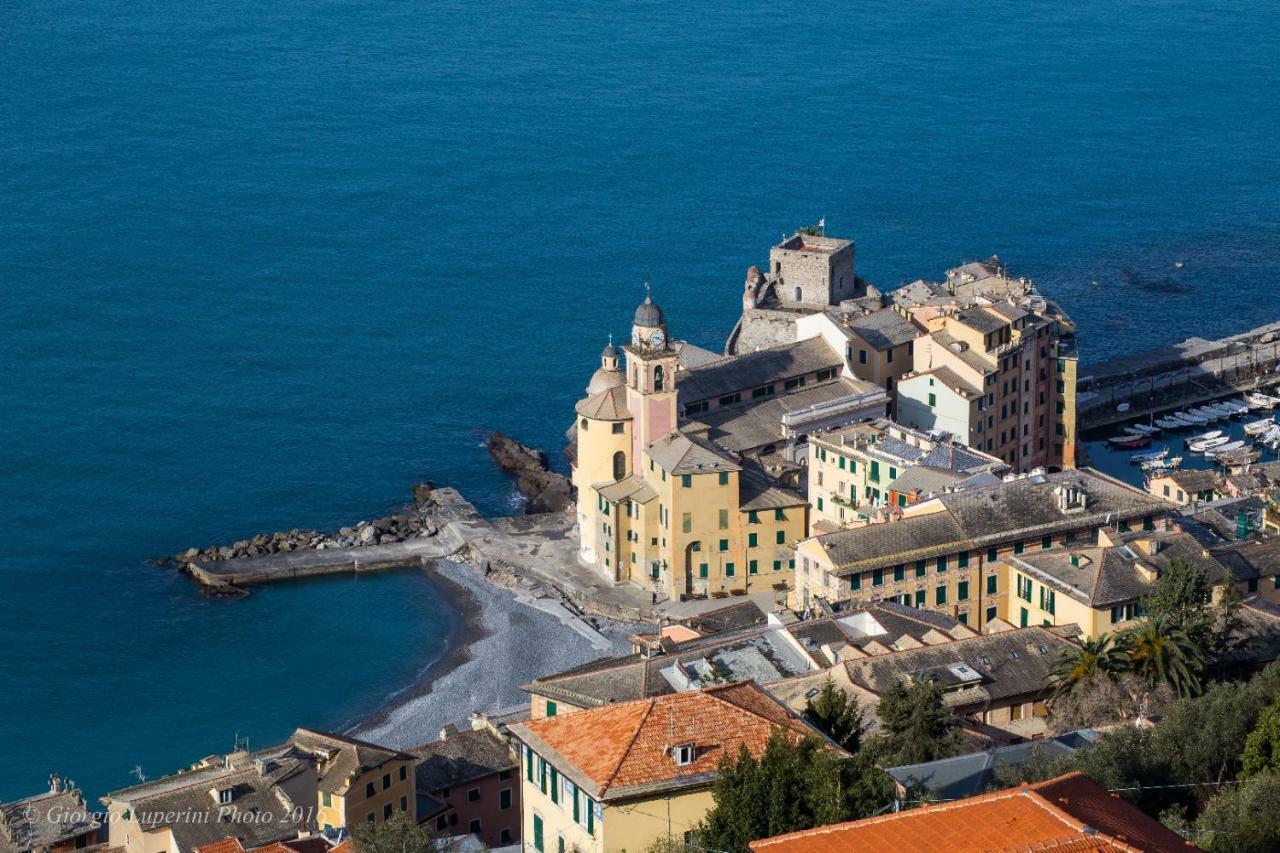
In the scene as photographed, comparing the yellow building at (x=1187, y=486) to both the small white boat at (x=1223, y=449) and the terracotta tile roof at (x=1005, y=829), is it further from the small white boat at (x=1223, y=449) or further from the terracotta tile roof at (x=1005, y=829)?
the terracotta tile roof at (x=1005, y=829)

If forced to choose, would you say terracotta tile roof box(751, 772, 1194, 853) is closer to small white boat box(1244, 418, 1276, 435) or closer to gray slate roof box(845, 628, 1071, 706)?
gray slate roof box(845, 628, 1071, 706)

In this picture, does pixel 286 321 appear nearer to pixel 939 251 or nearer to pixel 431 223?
pixel 431 223

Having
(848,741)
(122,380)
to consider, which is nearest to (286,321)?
(122,380)

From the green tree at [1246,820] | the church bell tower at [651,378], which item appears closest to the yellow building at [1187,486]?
the church bell tower at [651,378]

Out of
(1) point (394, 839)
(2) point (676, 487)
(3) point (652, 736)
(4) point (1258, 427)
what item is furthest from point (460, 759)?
(4) point (1258, 427)

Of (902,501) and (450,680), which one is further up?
(902,501)

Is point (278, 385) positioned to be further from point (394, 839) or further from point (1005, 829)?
point (1005, 829)
